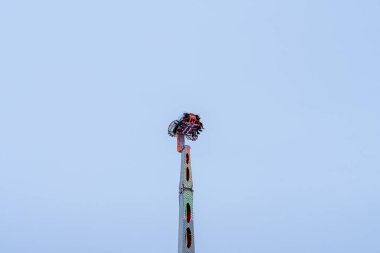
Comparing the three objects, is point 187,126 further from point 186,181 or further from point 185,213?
point 185,213

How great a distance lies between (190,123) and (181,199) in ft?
26.7

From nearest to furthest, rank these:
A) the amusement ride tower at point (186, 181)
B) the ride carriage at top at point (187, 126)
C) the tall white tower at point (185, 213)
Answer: the tall white tower at point (185, 213), the amusement ride tower at point (186, 181), the ride carriage at top at point (187, 126)

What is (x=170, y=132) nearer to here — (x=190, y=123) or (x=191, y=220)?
(x=190, y=123)

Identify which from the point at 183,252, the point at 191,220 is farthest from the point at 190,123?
the point at 183,252

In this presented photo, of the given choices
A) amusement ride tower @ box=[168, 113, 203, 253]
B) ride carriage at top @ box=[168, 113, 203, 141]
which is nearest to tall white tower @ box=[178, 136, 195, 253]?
amusement ride tower @ box=[168, 113, 203, 253]

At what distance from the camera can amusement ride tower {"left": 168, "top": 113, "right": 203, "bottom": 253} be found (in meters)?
43.0

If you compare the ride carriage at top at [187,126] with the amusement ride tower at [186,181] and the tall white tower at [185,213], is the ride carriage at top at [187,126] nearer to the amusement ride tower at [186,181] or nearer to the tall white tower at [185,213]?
the amusement ride tower at [186,181]

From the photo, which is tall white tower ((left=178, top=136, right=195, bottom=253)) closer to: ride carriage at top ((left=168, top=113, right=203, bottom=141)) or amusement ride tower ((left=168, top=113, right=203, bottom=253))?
amusement ride tower ((left=168, top=113, right=203, bottom=253))

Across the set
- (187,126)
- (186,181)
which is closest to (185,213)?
(186,181)

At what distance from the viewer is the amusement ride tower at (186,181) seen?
43.0 meters

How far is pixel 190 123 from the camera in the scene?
49.1 metres

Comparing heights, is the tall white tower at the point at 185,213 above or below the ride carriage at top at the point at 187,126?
below

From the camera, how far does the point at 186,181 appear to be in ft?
151

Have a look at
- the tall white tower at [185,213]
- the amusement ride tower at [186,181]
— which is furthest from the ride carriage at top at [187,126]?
the tall white tower at [185,213]
